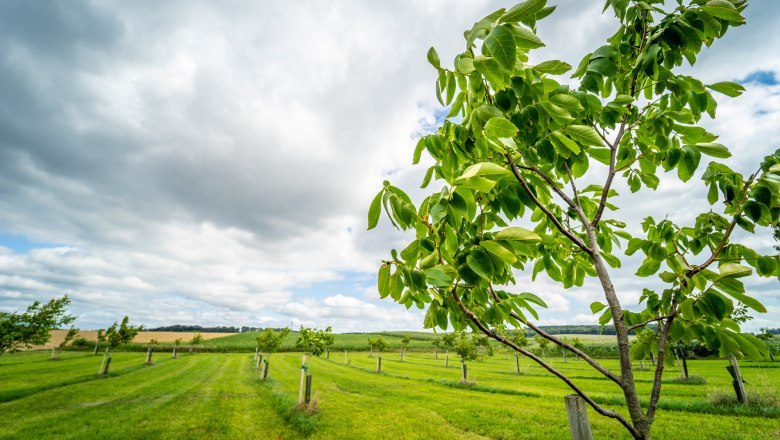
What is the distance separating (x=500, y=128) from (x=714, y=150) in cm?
127

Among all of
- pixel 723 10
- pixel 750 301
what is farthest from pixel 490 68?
pixel 750 301

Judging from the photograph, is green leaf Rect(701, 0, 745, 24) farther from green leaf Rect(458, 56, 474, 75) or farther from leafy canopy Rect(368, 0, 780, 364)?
green leaf Rect(458, 56, 474, 75)

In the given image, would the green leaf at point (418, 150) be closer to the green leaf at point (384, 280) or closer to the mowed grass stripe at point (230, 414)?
the green leaf at point (384, 280)

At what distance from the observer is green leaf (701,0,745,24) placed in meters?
1.34

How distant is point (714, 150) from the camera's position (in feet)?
5.18

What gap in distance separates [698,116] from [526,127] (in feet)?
4.24

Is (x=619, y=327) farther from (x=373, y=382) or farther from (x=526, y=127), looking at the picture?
(x=373, y=382)

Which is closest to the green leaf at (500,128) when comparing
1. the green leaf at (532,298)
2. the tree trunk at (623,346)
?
the green leaf at (532,298)

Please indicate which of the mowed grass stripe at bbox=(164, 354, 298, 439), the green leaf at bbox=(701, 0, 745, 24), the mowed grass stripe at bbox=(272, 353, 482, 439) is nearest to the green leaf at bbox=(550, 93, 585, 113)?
the green leaf at bbox=(701, 0, 745, 24)

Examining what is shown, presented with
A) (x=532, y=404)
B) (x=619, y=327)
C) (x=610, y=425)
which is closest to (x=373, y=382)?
(x=532, y=404)

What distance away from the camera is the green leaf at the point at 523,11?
1.09 metres

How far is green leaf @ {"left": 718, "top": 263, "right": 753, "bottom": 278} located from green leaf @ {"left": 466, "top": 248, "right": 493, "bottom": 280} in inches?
42.9

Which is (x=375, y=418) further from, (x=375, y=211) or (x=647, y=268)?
(x=375, y=211)

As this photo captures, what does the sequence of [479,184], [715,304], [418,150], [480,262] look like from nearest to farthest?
[479,184]
[480,262]
[715,304]
[418,150]
